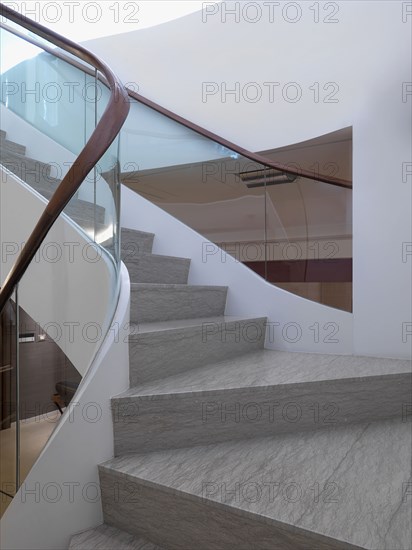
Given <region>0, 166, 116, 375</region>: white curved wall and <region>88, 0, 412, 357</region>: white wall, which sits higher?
<region>88, 0, 412, 357</region>: white wall

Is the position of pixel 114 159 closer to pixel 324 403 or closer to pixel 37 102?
pixel 37 102

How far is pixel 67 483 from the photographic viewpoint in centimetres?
137

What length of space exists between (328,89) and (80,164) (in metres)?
2.27

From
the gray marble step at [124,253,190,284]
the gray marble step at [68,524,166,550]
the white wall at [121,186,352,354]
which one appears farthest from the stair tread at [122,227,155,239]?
the gray marble step at [68,524,166,550]

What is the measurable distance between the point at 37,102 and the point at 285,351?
2082 mm

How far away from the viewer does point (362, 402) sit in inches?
68.7

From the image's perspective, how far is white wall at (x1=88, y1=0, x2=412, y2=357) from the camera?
2162mm

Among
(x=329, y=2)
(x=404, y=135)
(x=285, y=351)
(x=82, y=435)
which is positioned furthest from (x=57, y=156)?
(x=329, y=2)

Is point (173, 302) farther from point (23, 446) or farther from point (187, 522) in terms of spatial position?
point (187, 522)

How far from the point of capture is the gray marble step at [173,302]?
1955 millimetres

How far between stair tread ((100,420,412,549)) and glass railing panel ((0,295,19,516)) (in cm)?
45

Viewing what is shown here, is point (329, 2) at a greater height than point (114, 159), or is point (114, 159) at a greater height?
point (329, 2)

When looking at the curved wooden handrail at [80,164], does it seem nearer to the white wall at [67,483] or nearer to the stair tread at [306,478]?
the white wall at [67,483]

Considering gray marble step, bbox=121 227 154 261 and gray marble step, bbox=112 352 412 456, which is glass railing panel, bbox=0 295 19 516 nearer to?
gray marble step, bbox=112 352 412 456
